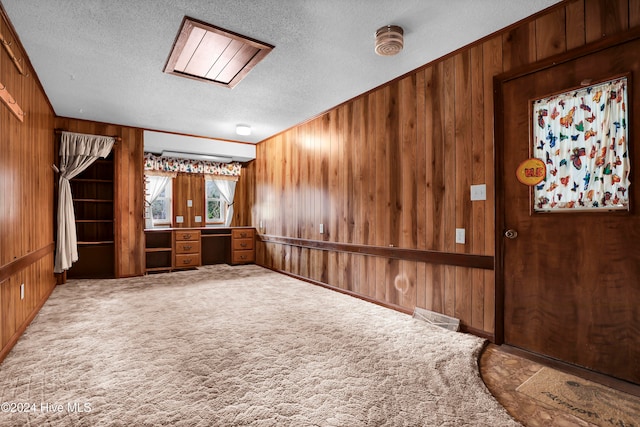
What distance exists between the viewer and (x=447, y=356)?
2.31 meters

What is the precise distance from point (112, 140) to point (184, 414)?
5.00 metres

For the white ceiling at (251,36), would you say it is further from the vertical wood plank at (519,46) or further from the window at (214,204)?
the window at (214,204)

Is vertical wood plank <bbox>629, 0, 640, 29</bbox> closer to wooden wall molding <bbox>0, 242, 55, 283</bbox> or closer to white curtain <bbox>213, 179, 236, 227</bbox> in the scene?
wooden wall molding <bbox>0, 242, 55, 283</bbox>

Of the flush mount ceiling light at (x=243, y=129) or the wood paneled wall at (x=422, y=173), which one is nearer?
the wood paneled wall at (x=422, y=173)

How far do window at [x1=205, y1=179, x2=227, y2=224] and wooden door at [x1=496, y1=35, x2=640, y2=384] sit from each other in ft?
19.2

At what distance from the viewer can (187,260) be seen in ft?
19.9

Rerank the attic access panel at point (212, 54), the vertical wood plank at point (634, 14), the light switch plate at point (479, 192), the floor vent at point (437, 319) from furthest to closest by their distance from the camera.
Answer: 1. the floor vent at point (437, 319)
2. the light switch plate at point (479, 192)
3. the attic access panel at point (212, 54)
4. the vertical wood plank at point (634, 14)

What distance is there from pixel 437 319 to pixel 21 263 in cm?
379

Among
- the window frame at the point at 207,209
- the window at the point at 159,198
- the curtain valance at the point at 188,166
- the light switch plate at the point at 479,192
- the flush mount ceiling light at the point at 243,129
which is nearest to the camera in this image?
the light switch plate at the point at 479,192

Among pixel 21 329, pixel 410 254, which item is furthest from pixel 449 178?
pixel 21 329

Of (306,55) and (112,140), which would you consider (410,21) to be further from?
(112,140)

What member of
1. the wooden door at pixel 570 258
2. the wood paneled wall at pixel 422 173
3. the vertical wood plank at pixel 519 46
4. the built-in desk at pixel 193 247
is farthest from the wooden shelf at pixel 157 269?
the vertical wood plank at pixel 519 46

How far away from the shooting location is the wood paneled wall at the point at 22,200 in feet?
7.92

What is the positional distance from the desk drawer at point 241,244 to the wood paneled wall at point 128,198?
5.43 feet
